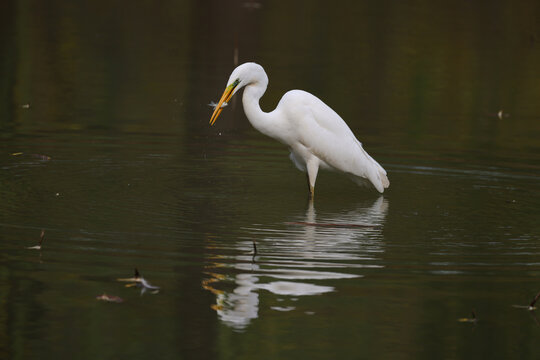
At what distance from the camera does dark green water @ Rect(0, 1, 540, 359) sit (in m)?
6.27

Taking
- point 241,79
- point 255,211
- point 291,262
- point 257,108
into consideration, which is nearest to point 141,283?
point 291,262

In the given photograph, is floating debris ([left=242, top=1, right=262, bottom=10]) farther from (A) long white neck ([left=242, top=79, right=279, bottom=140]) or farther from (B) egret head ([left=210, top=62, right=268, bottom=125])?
(B) egret head ([left=210, top=62, right=268, bottom=125])

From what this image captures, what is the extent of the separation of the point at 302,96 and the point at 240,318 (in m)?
4.61

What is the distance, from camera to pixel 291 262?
7695 millimetres

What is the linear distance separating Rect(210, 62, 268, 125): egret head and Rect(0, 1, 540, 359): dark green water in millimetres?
837

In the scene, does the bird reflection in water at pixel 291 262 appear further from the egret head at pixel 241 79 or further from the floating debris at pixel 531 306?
the egret head at pixel 241 79

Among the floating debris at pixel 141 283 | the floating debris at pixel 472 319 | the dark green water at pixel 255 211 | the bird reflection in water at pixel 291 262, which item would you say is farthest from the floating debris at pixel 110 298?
the floating debris at pixel 472 319

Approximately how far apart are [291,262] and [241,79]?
293 cm

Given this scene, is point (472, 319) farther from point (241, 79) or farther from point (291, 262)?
point (241, 79)

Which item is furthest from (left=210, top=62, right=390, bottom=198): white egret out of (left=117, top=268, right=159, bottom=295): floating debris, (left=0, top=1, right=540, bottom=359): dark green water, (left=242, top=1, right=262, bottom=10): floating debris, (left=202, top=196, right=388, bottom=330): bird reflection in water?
(left=242, top=1, right=262, bottom=10): floating debris

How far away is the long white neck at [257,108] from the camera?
34.7 ft

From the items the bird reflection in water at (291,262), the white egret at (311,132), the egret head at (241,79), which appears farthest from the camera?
the white egret at (311,132)

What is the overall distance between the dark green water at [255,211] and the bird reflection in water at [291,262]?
2 centimetres

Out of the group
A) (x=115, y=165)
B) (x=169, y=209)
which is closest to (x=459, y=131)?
(x=115, y=165)
